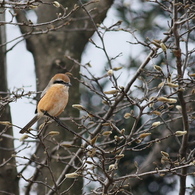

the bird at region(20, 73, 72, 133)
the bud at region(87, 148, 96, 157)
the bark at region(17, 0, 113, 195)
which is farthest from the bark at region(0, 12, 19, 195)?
the bud at region(87, 148, 96, 157)

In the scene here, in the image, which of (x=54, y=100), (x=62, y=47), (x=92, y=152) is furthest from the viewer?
(x=62, y=47)

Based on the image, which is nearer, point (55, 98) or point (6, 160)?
point (55, 98)

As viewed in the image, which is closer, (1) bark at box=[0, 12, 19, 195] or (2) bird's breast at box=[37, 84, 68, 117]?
(2) bird's breast at box=[37, 84, 68, 117]

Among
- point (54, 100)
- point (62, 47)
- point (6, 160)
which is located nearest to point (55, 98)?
point (54, 100)

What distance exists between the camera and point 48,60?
6336mm

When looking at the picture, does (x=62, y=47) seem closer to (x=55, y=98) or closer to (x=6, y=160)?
(x=55, y=98)

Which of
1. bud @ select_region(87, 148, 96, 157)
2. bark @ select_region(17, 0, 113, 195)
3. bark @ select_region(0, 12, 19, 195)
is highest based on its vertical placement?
bark @ select_region(17, 0, 113, 195)

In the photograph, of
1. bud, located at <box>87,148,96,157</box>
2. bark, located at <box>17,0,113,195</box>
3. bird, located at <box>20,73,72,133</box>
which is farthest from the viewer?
bark, located at <box>17,0,113,195</box>

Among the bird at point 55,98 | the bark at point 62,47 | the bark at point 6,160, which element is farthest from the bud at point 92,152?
the bark at point 62,47

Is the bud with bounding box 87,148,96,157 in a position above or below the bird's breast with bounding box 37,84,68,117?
below

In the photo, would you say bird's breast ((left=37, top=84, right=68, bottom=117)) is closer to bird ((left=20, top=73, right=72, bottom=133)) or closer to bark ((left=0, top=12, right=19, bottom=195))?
bird ((left=20, top=73, right=72, bottom=133))

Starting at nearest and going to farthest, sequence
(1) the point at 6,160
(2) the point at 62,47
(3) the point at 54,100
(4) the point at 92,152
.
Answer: (4) the point at 92,152
(3) the point at 54,100
(1) the point at 6,160
(2) the point at 62,47

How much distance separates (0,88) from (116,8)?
2.99 m

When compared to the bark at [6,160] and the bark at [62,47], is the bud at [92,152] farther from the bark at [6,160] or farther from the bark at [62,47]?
the bark at [62,47]
